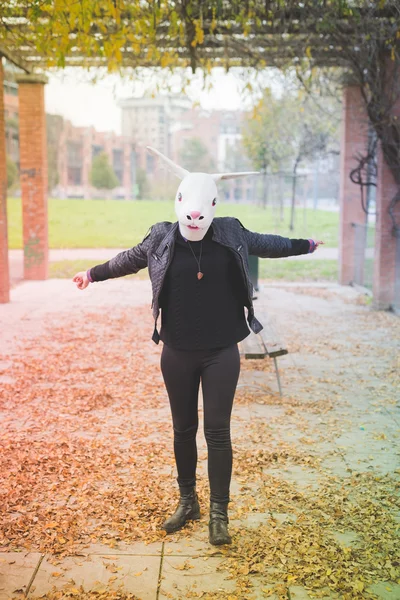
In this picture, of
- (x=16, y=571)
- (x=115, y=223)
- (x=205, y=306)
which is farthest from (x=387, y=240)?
(x=115, y=223)

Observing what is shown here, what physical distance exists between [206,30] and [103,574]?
925 centimetres

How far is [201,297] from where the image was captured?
12.9ft

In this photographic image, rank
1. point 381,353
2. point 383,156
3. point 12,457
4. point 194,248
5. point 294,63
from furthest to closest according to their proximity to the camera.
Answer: point 294,63 → point 383,156 → point 381,353 → point 12,457 → point 194,248

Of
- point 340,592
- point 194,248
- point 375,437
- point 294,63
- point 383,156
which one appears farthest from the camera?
point 294,63

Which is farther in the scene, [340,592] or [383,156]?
[383,156]

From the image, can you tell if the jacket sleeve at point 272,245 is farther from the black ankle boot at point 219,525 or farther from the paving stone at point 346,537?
the paving stone at point 346,537

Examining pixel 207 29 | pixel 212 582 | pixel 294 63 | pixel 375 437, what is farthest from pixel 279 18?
pixel 212 582

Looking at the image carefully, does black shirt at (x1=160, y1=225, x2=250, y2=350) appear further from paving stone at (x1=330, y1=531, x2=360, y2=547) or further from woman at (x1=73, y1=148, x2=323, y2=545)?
paving stone at (x1=330, y1=531, x2=360, y2=547)

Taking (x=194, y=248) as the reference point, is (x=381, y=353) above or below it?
below

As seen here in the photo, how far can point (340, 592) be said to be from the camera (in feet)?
11.8

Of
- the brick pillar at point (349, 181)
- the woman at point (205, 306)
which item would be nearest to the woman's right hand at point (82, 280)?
the woman at point (205, 306)

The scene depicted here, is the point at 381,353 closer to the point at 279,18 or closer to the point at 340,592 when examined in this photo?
the point at 279,18

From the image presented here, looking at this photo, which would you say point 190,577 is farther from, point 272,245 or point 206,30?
point 206,30

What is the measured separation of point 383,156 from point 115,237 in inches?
592
